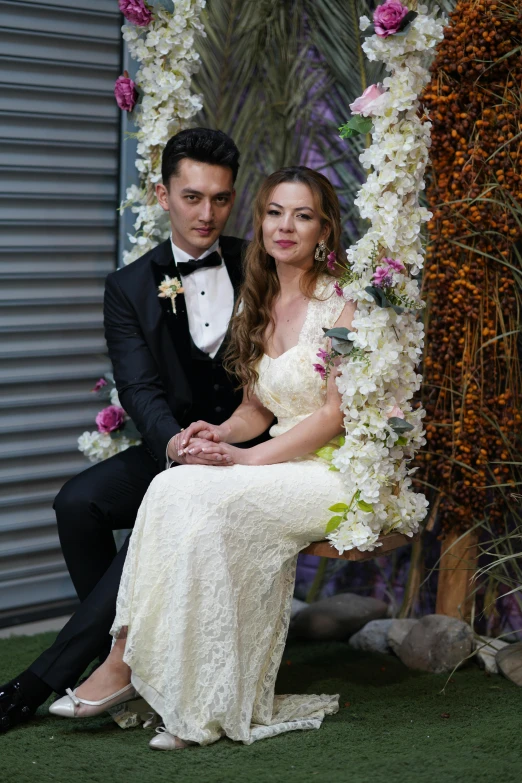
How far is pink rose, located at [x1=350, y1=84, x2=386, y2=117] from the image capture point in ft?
9.99

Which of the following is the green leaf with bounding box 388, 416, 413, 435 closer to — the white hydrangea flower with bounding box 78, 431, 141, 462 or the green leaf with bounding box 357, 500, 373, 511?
the green leaf with bounding box 357, 500, 373, 511

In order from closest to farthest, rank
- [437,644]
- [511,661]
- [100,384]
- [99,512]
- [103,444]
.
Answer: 1. [99,512]
2. [511,661]
3. [437,644]
4. [103,444]
5. [100,384]

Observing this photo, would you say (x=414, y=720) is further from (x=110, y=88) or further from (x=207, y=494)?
(x=110, y=88)

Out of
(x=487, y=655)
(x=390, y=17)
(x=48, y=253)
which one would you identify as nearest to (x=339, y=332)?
(x=390, y=17)

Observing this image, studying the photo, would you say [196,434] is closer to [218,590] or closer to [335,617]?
[218,590]

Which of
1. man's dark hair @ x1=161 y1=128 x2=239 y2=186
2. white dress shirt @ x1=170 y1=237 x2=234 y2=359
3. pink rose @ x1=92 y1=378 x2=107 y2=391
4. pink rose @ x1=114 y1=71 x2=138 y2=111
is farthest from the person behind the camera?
pink rose @ x1=92 y1=378 x2=107 y2=391

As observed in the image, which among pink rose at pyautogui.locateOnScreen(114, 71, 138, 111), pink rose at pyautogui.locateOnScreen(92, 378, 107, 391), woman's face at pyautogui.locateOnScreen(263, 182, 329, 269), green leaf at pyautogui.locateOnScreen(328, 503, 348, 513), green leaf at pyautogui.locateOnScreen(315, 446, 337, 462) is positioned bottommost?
green leaf at pyautogui.locateOnScreen(328, 503, 348, 513)

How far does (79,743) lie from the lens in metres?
3.03

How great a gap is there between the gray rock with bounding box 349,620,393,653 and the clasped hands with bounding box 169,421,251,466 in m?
1.29

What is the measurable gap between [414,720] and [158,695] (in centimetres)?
87

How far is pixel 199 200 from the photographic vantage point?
11.9 feet

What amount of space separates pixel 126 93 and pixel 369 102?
131 cm

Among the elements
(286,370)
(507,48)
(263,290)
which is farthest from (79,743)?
(507,48)

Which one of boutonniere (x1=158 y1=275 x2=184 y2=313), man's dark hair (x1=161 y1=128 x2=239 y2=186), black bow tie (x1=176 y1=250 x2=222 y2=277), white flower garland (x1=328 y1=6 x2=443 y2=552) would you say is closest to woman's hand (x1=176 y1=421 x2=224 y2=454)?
white flower garland (x1=328 y1=6 x2=443 y2=552)
